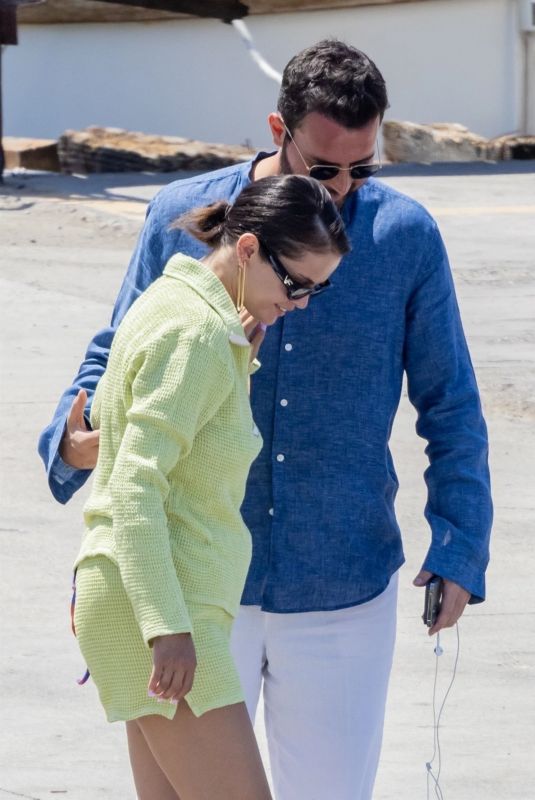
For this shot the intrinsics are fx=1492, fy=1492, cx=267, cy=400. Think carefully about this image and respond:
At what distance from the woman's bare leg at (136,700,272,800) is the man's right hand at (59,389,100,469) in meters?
0.50

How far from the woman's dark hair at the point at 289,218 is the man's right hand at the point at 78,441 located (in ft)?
1.36

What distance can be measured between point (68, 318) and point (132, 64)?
988 centimetres

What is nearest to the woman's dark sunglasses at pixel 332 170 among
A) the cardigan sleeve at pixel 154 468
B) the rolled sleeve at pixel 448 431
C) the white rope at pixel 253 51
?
the rolled sleeve at pixel 448 431

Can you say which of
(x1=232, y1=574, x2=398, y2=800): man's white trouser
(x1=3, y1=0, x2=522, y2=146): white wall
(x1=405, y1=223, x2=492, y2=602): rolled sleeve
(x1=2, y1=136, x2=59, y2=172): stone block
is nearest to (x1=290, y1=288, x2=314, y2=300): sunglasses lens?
(x1=405, y1=223, x2=492, y2=602): rolled sleeve

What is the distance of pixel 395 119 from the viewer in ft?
59.2

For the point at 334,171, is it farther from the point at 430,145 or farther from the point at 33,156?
the point at 430,145

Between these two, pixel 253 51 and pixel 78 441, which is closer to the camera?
pixel 78 441

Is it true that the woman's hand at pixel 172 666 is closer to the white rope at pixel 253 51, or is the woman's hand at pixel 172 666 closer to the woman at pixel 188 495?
the woman at pixel 188 495

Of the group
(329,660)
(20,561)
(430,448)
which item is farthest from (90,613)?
(20,561)

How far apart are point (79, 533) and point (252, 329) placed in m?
3.64

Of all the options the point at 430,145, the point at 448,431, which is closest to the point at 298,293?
the point at 448,431

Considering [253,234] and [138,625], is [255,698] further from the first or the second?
[253,234]

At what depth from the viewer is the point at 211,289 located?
7.86 ft

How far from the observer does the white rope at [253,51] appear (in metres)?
17.1
